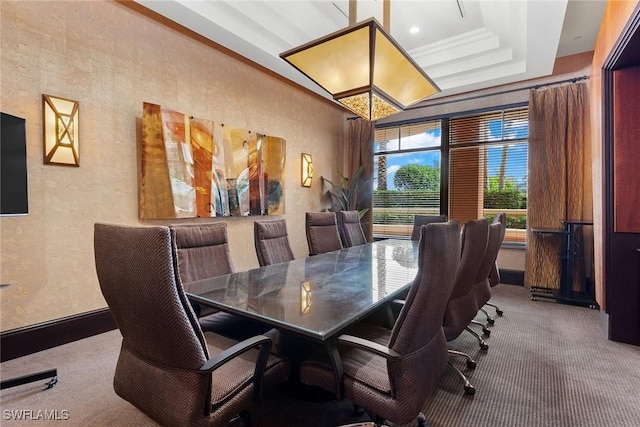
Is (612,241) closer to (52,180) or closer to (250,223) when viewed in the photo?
(250,223)

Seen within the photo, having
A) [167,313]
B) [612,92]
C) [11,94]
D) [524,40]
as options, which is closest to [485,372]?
[167,313]

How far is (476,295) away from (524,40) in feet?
10.6

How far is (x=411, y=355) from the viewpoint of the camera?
116 centimetres

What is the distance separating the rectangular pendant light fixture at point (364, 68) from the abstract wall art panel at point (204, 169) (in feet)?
5.02

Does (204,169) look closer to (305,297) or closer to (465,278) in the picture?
(305,297)

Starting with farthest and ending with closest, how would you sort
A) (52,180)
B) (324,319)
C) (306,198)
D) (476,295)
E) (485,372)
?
(306,198), (52,180), (476,295), (485,372), (324,319)

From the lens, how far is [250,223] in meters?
4.27

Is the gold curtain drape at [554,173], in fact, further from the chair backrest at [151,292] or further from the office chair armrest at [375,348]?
the chair backrest at [151,292]

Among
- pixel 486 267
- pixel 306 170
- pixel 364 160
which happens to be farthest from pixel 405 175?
pixel 486 267

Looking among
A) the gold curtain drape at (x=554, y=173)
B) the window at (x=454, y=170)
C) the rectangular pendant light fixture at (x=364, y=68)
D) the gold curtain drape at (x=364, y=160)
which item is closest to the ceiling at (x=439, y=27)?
the gold curtain drape at (x=554, y=173)

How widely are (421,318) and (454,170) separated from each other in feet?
14.4

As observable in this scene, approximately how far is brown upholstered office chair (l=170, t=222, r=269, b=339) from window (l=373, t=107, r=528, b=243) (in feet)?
12.7

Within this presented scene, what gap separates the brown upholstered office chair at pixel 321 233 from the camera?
Result: 322cm

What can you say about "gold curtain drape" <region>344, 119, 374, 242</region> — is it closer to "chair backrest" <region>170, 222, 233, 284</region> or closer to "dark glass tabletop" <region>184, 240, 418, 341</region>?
"dark glass tabletop" <region>184, 240, 418, 341</region>
